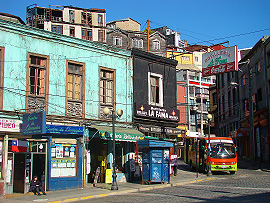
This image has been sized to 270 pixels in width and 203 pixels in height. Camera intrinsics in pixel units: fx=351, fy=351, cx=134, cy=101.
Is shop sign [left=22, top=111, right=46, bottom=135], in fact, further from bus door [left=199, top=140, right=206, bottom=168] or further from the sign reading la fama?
bus door [left=199, top=140, right=206, bottom=168]

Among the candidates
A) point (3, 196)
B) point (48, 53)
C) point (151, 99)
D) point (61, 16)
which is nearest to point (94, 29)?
point (61, 16)

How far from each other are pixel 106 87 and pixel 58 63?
3.64m

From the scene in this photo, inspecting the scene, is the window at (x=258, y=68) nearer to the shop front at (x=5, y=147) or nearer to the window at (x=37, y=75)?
the window at (x=37, y=75)

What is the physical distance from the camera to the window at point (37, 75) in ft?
57.8

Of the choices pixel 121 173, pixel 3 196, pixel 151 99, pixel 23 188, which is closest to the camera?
pixel 3 196

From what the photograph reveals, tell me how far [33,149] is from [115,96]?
20.2 ft

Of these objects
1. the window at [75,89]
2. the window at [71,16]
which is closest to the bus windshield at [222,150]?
the window at [75,89]

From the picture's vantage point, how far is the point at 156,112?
23188mm

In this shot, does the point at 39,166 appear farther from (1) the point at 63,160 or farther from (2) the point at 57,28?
(2) the point at 57,28

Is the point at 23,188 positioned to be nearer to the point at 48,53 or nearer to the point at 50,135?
the point at 50,135

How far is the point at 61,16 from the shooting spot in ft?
213

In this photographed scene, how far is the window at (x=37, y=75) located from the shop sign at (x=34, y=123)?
211cm

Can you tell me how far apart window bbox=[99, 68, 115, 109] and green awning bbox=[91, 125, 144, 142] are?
1633 mm

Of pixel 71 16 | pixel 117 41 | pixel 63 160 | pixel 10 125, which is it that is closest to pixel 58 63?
pixel 10 125
